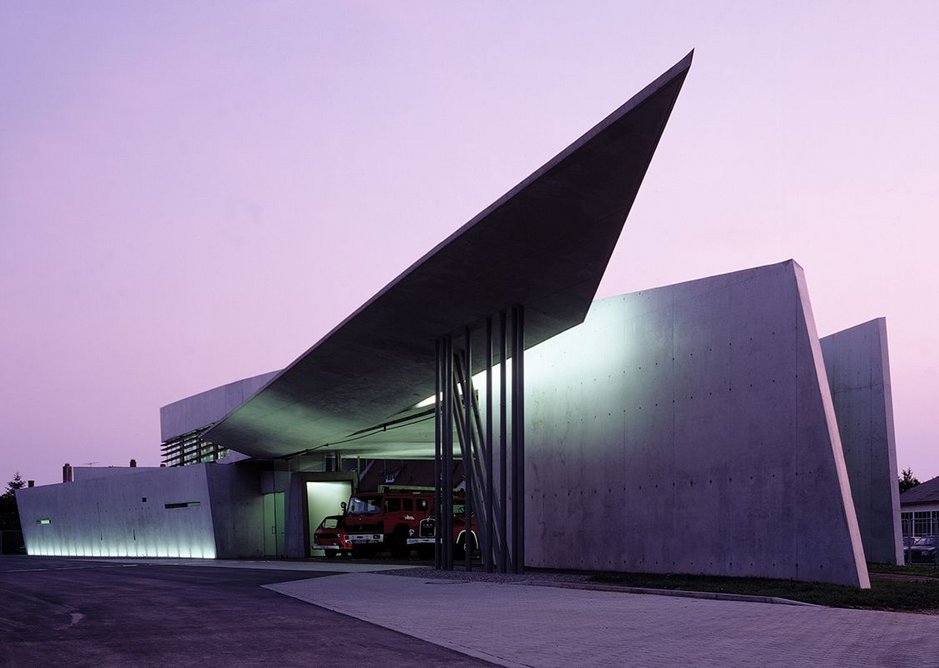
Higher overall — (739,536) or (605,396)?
(605,396)

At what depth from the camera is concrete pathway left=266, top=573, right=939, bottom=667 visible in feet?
26.9

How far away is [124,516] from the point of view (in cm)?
4384

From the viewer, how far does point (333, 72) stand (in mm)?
22156

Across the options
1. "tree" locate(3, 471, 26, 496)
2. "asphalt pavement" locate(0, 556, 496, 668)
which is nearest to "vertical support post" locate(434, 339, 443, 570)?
"asphalt pavement" locate(0, 556, 496, 668)

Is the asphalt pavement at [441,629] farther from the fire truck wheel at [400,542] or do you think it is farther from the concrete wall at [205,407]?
the concrete wall at [205,407]

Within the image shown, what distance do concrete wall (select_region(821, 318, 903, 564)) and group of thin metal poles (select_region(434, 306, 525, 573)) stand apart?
8067mm

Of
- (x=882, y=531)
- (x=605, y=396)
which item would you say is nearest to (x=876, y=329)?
(x=882, y=531)

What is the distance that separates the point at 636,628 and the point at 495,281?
28.2 ft

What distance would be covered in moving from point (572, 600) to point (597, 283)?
6.58m

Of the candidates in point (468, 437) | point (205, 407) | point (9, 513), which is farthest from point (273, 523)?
point (9, 513)

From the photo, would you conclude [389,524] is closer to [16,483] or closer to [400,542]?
[400,542]

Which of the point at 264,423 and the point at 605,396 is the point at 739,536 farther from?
the point at 264,423

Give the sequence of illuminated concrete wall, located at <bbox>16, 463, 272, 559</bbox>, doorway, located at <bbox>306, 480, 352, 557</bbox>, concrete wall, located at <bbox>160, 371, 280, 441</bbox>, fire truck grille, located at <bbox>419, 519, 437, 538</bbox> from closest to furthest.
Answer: fire truck grille, located at <bbox>419, 519, 437, 538</bbox> < doorway, located at <bbox>306, 480, 352, 557</bbox> < illuminated concrete wall, located at <bbox>16, 463, 272, 559</bbox> < concrete wall, located at <bbox>160, 371, 280, 441</bbox>

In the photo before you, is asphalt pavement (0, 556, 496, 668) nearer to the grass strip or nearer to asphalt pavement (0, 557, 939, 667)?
asphalt pavement (0, 557, 939, 667)
